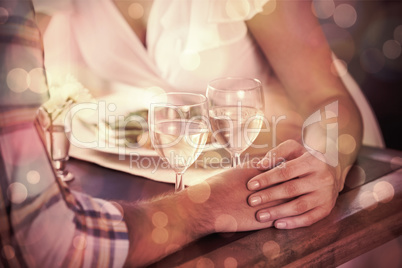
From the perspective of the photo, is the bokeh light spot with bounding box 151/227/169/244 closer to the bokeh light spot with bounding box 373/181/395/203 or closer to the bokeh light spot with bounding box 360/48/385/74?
the bokeh light spot with bounding box 373/181/395/203

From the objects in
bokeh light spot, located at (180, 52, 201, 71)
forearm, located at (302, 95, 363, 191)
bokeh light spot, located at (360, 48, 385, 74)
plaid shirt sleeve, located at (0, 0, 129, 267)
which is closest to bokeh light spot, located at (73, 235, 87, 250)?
plaid shirt sleeve, located at (0, 0, 129, 267)

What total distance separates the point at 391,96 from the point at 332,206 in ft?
3.12

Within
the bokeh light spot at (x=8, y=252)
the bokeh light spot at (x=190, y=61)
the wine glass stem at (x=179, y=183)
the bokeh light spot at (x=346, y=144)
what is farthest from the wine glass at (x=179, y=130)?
the bokeh light spot at (x=190, y=61)

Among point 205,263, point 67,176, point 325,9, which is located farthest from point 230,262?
point 325,9

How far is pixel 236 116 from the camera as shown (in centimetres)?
74

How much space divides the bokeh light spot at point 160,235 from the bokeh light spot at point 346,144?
44 cm

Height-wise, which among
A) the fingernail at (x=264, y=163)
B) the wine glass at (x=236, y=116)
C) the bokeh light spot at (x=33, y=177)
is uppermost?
the bokeh light spot at (x=33, y=177)

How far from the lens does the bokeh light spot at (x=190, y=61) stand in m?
1.32

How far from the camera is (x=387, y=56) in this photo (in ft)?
5.15

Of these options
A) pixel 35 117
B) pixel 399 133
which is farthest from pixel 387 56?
pixel 35 117

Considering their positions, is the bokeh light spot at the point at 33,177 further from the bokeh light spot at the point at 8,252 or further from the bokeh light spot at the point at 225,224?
the bokeh light spot at the point at 225,224

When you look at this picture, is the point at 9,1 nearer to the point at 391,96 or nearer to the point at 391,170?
the point at 391,170

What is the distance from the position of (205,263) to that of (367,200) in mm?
329

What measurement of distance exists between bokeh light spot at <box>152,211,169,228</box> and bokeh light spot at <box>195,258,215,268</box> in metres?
0.08
